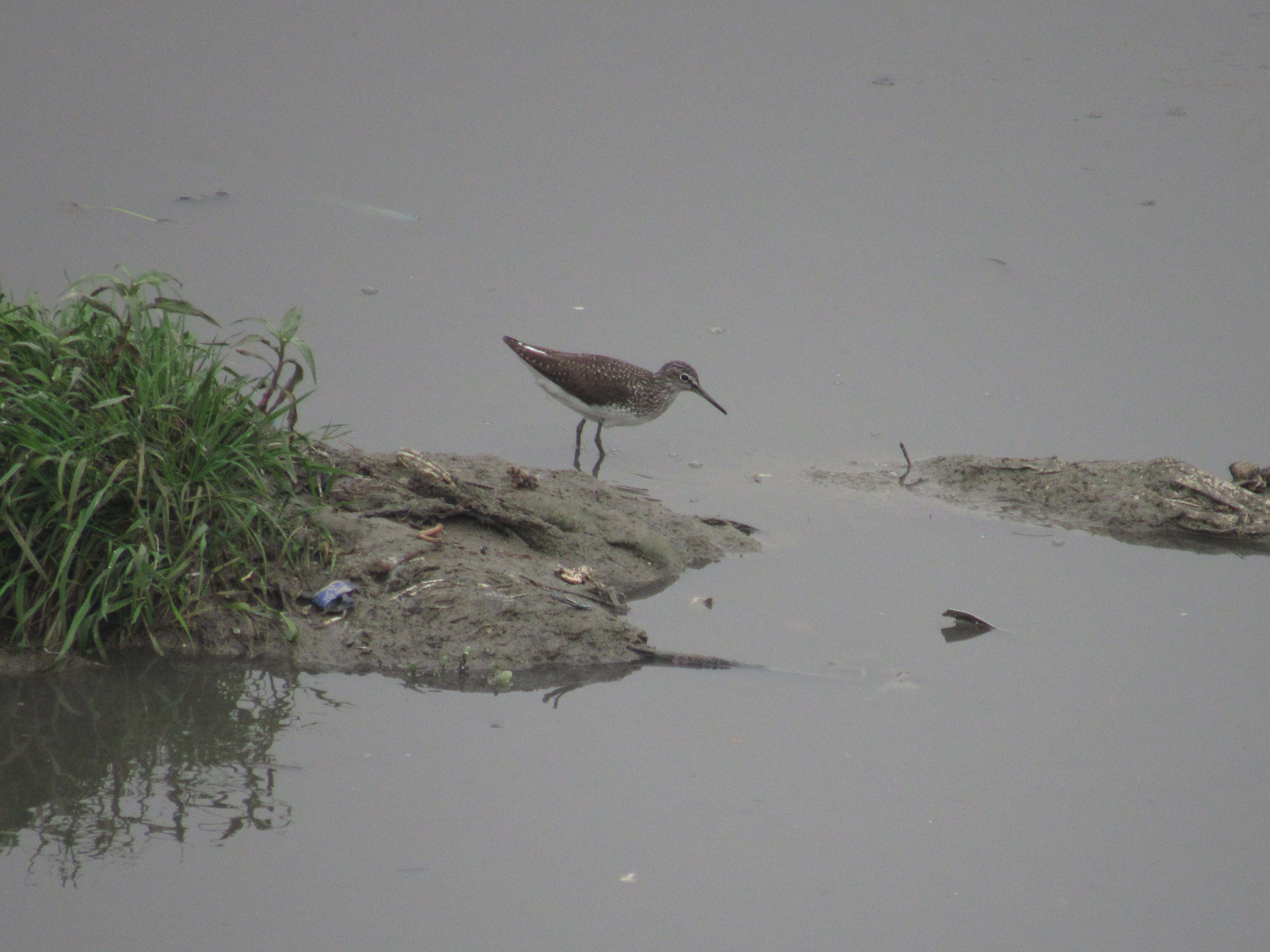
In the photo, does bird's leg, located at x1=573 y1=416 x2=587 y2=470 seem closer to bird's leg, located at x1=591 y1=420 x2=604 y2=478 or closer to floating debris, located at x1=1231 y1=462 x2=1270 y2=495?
bird's leg, located at x1=591 y1=420 x2=604 y2=478

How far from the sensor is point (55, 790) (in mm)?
4297

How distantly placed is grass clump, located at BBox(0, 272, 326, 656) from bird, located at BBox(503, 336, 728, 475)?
2.35m

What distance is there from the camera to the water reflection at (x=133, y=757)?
162 inches

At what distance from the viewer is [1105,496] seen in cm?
696

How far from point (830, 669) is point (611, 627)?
0.87m

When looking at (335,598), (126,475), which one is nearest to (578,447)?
(335,598)

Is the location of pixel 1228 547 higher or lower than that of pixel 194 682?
higher

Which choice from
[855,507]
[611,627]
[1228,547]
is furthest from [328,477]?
[1228,547]

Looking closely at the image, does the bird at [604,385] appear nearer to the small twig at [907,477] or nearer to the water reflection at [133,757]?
the small twig at [907,477]

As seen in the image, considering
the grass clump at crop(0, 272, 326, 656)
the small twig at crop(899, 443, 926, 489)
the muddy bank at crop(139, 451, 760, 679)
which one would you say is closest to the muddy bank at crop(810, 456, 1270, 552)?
the small twig at crop(899, 443, 926, 489)

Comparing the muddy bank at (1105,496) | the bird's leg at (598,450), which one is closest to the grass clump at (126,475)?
the bird's leg at (598,450)

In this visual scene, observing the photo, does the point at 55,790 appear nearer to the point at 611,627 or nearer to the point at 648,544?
the point at 611,627

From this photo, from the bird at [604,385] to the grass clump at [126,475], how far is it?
2346 mm

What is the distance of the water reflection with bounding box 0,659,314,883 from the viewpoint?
412cm
